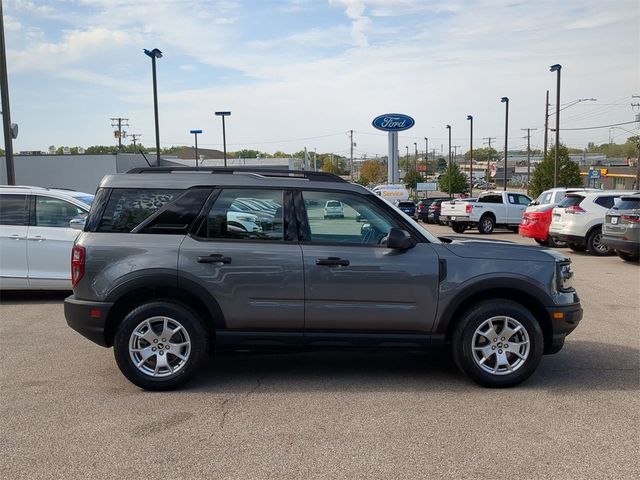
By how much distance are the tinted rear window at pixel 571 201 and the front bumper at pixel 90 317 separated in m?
14.2

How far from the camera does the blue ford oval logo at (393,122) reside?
52250mm

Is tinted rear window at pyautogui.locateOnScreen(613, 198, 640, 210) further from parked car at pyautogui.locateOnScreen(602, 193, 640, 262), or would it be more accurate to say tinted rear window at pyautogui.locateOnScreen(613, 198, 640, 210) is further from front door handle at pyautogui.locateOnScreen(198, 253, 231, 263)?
front door handle at pyautogui.locateOnScreen(198, 253, 231, 263)

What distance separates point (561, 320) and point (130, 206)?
391 cm

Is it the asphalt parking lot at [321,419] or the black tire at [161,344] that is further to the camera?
the black tire at [161,344]

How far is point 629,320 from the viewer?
27.4ft

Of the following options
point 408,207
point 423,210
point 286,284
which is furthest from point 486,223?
point 286,284

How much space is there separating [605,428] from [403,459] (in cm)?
162

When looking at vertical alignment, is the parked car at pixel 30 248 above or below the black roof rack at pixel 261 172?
below

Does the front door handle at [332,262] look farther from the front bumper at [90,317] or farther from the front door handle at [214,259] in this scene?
the front bumper at [90,317]

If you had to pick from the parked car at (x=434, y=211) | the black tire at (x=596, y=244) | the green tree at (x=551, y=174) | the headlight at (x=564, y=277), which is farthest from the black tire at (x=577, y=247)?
the green tree at (x=551, y=174)

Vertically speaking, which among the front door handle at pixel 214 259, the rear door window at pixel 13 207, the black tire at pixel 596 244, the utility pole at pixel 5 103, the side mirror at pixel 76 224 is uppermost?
the utility pole at pixel 5 103

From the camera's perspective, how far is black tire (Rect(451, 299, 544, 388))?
17.7 feet

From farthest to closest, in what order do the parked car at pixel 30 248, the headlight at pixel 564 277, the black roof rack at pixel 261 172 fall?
the parked car at pixel 30 248
the black roof rack at pixel 261 172
the headlight at pixel 564 277

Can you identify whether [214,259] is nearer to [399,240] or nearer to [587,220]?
[399,240]
